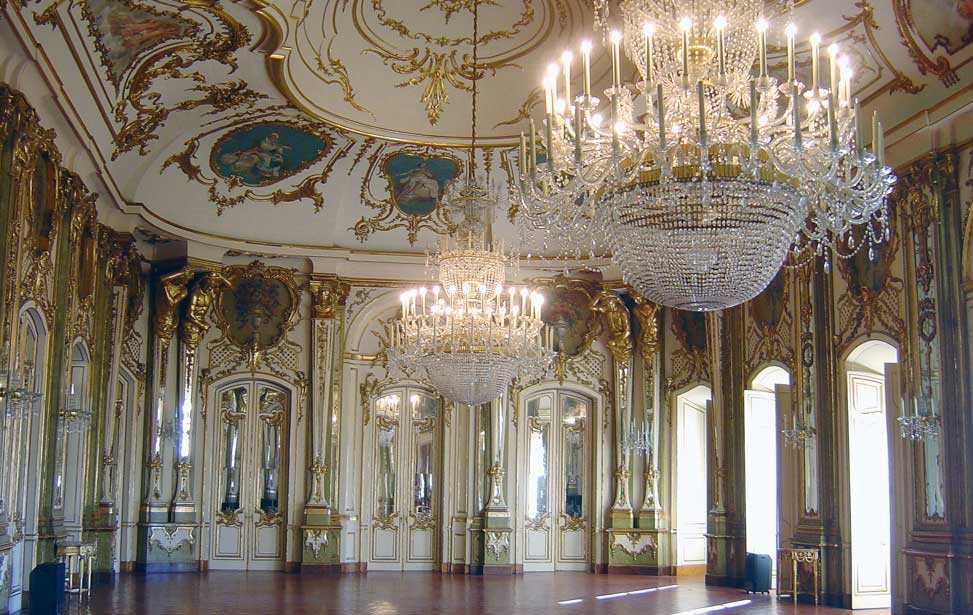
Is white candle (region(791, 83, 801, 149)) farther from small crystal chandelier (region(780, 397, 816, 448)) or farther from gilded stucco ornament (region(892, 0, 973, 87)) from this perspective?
small crystal chandelier (region(780, 397, 816, 448))

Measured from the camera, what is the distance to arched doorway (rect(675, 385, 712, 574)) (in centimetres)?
1631

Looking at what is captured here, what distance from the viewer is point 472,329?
35.6 ft

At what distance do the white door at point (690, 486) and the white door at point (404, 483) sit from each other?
3.57 metres

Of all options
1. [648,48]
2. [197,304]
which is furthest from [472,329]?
[197,304]

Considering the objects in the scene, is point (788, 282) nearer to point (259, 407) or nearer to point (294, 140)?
point (294, 140)

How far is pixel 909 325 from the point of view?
10.7 metres

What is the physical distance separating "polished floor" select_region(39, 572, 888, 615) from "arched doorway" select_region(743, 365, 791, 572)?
1.06 metres

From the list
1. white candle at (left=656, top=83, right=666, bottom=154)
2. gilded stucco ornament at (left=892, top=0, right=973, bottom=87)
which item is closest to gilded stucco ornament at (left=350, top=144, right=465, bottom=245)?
gilded stucco ornament at (left=892, top=0, right=973, bottom=87)

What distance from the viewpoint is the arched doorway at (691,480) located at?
16312 mm

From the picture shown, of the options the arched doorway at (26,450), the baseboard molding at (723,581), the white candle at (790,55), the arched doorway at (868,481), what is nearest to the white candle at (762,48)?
the white candle at (790,55)

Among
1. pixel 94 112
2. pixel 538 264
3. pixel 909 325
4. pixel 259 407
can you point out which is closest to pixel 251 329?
pixel 259 407

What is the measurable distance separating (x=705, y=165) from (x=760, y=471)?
9453 mm

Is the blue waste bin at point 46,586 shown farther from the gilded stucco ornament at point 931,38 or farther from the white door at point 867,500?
the gilded stucco ornament at point 931,38

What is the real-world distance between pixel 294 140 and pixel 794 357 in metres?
6.67
